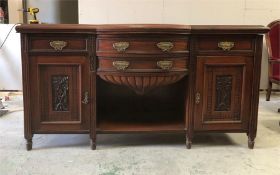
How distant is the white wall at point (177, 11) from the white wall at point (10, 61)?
795mm

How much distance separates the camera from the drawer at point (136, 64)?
6.40 feet

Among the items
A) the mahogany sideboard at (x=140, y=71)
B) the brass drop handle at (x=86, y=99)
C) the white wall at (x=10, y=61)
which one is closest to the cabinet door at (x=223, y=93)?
the mahogany sideboard at (x=140, y=71)

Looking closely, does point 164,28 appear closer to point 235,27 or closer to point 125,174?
point 235,27

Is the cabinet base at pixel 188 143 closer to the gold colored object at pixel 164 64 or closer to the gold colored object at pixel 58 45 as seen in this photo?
the gold colored object at pixel 164 64

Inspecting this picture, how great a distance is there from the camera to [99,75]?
200 centimetres

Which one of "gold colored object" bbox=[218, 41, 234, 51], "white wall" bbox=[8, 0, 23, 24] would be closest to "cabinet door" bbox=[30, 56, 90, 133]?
"gold colored object" bbox=[218, 41, 234, 51]

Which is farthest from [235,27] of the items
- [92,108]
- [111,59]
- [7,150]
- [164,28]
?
[7,150]

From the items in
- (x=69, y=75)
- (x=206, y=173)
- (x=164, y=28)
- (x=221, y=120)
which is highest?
(x=164, y=28)

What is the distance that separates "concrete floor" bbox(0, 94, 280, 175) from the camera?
5.87ft

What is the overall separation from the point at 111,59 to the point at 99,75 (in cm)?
13

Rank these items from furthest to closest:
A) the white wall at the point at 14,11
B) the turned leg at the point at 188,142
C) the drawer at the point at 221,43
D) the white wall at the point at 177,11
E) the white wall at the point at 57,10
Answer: the white wall at the point at 57,10, the white wall at the point at 14,11, the white wall at the point at 177,11, the turned leg at the point at 188,142, the drawer at the point at 221,43

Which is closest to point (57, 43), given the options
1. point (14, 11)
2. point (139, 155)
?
point (139, 155)

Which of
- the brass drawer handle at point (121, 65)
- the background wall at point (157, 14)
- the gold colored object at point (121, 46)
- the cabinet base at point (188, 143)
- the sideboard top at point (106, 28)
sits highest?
the background wall at point (157, 14)

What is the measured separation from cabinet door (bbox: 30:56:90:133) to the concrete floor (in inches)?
7.0
